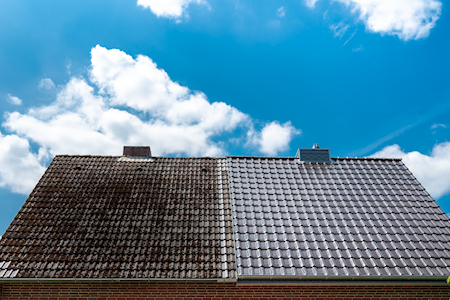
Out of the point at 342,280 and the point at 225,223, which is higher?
the point at 225,223

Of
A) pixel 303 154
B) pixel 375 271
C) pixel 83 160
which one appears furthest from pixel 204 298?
pixel 83 160

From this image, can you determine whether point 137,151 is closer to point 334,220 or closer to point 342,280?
point 334,220

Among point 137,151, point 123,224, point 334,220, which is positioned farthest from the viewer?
point 137,151

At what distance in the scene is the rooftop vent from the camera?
1134 cm

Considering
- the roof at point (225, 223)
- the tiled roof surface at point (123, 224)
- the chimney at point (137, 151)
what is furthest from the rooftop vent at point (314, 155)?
the chimney at point (137, 151)

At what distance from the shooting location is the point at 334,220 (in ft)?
28.3

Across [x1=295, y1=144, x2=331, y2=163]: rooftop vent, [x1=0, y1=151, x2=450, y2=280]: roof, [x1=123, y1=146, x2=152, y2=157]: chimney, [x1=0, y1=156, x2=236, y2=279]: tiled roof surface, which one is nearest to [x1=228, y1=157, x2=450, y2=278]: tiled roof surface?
[x1=0, y1=151, x2=450, y2=280]: roof

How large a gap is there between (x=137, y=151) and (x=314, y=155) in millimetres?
7599

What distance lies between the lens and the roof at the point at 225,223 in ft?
23.4

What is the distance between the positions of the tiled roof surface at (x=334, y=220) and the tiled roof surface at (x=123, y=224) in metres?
0.83

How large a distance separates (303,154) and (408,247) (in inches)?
191

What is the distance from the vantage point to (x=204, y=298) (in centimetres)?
699

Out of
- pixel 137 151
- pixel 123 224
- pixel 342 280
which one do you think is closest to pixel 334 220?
pixel 342 280

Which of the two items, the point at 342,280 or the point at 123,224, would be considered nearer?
the point at 342,280
